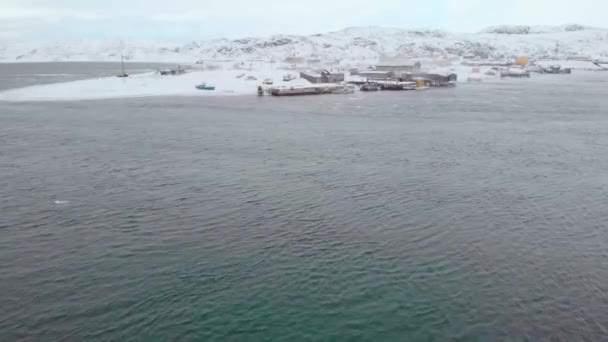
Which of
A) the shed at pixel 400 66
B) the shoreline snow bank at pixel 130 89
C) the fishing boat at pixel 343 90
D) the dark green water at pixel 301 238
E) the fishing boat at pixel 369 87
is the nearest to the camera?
the dark green water at pixel 301 238

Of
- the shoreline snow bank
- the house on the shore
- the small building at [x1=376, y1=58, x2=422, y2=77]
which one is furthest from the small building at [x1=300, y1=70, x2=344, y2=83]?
the small building at [x1=376, y1=58, x2=422, y2=77]

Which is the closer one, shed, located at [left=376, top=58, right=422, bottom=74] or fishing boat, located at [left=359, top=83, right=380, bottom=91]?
fishing boat, located at [left=359, top=83, right=380, bottom=91]

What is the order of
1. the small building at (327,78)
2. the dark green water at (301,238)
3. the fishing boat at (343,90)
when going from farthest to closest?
the small building at (327,78) < the fishing boat at (343,90) < the dark green water at (301,238)

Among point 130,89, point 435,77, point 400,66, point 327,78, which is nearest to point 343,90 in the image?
point 327,78

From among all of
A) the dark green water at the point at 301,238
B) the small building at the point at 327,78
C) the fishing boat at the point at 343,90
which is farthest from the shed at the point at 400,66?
the dark green water at the point at 301,238

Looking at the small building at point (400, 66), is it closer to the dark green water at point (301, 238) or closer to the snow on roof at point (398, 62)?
the snow on roof at point (398, 62)

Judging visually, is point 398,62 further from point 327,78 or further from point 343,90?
point 343,90

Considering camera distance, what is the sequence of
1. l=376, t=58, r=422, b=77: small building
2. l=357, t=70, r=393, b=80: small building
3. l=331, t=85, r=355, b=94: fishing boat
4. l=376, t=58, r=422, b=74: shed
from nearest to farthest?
l=331, t=85, r=355, b=94: fishing boat → l=357, t=70, r=393, b=80: small building → l=376, t=58, r=422, b=77: small building → l=376, t=58, r=422, b=74: shed

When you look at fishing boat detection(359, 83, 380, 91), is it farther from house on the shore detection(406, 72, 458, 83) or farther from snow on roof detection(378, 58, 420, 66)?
snow on roof detection(378, 58, 420, 66)
